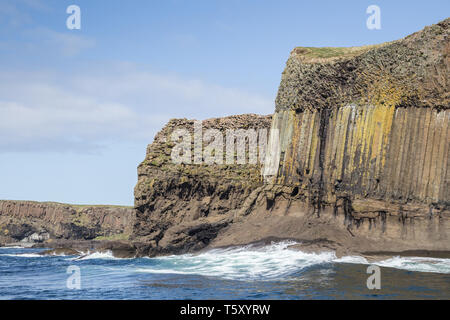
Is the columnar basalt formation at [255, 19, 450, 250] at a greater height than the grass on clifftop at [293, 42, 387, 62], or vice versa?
the grass on clifftop at [293, 42, 387, 62]

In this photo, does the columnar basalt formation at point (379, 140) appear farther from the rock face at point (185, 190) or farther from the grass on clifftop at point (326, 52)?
the rock face at point (185, 190)

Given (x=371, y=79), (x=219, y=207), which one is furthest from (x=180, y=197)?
(x=371, y=79)

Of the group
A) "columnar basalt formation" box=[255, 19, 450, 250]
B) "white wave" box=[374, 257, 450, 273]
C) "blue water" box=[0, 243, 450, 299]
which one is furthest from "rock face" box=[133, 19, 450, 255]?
"blue water" box=[0, 243, 450, 299]

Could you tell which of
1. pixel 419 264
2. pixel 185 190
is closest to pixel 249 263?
pixel 419 264

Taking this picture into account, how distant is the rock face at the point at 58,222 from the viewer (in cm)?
9688

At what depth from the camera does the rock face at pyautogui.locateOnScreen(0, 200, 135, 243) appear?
318 feet

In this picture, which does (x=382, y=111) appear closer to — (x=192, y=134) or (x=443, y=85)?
(x=443, y=85)

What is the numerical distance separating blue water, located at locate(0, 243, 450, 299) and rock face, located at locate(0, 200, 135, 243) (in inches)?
2596

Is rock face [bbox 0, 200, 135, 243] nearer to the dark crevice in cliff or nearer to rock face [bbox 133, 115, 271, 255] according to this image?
rock face [bbox 133, 115, 271, 255]

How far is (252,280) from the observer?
22.1 m

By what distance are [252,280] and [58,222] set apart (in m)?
86.2

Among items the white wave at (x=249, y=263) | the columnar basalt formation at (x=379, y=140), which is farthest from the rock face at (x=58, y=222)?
the columnar basalt formation at (x=379, y=140)

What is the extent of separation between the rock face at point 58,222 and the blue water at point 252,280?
6595 cm

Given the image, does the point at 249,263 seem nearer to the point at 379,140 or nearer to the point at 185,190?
the point at 379,140
